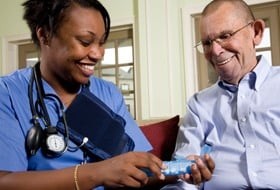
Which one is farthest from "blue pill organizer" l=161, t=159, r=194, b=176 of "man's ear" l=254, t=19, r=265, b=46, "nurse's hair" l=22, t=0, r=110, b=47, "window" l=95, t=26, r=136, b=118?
"window" l=95, t=26, r=136, b=118

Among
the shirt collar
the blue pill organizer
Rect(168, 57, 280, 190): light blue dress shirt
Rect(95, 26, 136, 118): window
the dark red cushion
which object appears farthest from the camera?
Rect(95, 26, 136, 118): window

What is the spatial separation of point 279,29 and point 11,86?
250cm

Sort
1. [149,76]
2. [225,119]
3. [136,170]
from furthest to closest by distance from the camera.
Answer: [149,76] → [225,119] → [136,170]

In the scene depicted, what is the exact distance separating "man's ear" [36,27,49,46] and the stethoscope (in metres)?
0.10

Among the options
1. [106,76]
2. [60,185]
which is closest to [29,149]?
[60,185]

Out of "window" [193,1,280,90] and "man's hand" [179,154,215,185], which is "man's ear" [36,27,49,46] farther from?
"window" [193,1,280,90]

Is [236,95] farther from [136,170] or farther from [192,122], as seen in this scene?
[136,170]

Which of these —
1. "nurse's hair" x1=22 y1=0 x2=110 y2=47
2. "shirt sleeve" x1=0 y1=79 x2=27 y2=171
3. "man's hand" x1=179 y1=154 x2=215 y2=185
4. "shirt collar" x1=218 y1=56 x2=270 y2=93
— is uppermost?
"nurse's hair" x1=22 y1=0 x2=110 y2=47

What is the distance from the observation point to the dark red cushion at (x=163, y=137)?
1.45m

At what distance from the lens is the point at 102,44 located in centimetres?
114

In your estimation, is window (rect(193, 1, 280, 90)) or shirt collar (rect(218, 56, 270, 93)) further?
window (rect(193, 1, 280, 90))

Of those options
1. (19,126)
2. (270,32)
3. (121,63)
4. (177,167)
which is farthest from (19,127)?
(121,63)

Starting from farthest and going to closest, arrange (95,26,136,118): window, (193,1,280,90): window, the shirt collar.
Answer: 1. (95,26,136,118): window
2. (193,1,280,90): window
3. the shirt collar

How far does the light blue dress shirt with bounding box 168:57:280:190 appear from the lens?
48.2 inches
